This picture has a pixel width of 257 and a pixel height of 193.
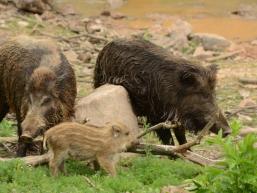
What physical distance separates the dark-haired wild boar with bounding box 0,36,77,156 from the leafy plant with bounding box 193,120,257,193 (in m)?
2.39

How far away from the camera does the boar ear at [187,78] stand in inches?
347

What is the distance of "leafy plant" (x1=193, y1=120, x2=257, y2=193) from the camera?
5.67m

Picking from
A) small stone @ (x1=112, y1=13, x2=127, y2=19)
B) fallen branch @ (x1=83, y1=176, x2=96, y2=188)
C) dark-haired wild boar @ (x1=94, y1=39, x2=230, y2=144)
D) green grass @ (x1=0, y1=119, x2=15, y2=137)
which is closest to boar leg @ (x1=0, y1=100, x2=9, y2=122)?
green grass @ (x1=0, y1=119, x2=15, y2=137)

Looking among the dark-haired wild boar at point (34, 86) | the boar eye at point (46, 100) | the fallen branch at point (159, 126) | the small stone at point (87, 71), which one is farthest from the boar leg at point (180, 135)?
the small stone at point (87, 71)

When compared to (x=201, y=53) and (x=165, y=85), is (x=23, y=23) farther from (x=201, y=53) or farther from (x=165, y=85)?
(x=165, y=85)

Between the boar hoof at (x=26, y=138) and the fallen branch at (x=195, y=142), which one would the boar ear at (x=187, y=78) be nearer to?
the fallen branch at (x=195, y=142)

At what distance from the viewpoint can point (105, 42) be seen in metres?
15.6

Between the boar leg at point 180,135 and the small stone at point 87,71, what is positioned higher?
the boar leg at point 180,135

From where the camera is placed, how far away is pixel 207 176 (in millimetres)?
5711

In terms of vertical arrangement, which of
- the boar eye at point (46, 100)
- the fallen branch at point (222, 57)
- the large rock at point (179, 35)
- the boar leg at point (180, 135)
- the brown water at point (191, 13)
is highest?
the boar eye at point (46, 100)

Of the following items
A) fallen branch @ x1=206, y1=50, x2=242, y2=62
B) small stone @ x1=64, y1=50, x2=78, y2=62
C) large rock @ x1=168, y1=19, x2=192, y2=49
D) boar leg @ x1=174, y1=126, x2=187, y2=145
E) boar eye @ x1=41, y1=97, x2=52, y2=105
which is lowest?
fallen branch @ x1=206, y1=50, x2=242, y2=62

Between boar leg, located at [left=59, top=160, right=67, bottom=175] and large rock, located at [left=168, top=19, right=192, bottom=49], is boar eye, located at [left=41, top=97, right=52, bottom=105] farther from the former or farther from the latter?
large rock, located at [left=168, top=19, right=192, bottom=49]

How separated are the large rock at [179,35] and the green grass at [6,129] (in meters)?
6.70

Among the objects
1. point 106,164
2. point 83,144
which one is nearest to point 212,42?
point 106,164
